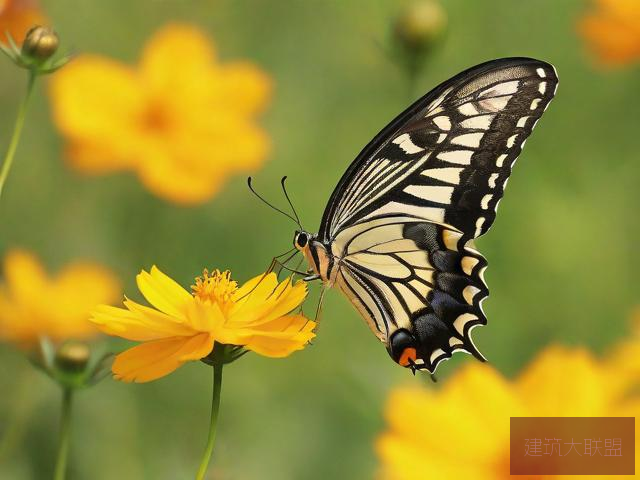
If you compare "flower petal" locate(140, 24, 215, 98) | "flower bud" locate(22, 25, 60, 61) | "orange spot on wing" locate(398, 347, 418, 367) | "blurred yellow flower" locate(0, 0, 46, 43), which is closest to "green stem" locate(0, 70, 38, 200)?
"flower bud" locate(22, 25, 60, 61)

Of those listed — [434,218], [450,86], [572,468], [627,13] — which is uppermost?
[627,13]

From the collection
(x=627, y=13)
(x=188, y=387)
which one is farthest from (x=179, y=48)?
(x=627, y=13)

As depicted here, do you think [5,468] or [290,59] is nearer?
[5,468]

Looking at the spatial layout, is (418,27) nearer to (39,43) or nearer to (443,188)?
(443,188)

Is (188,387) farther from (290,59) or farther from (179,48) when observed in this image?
(290,59)

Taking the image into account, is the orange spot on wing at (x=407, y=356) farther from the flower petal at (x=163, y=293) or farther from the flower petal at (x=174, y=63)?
the flower petal at (x=174, y=63)

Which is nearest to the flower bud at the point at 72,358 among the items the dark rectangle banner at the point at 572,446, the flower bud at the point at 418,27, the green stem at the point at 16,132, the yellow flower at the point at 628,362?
the green stem at the point at 16,132

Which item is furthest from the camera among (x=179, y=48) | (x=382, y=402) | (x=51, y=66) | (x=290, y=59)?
(x=290, y=59)

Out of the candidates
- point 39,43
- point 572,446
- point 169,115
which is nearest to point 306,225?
point 169,115
